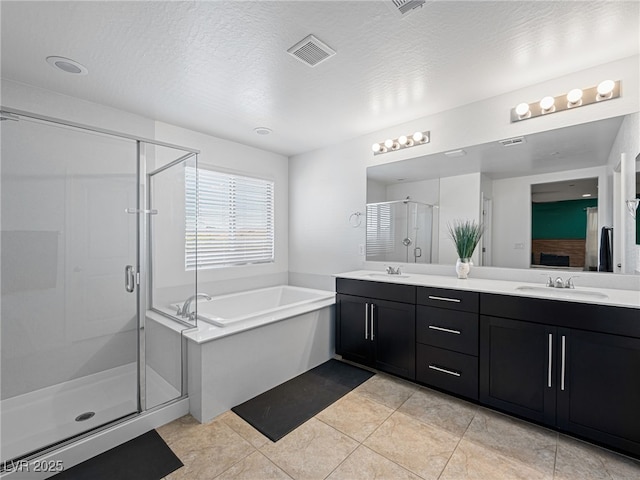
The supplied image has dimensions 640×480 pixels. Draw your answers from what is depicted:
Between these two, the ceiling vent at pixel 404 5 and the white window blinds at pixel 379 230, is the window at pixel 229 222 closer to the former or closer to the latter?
the white window blinds at pixel 379 230

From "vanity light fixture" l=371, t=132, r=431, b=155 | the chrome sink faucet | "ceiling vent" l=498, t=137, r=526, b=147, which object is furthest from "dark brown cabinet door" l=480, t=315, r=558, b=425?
"vanity light fixture" l=371, t=132, r=431, b=155

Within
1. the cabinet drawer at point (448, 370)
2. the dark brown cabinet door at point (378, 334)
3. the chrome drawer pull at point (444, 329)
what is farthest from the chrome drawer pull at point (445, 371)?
the chrome drawer pull at point (444, 329)

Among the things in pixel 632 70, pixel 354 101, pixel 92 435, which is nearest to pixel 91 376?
pixel 92 435

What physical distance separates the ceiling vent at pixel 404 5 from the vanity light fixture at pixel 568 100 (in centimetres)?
135

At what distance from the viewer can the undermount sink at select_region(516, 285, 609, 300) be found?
1849mm

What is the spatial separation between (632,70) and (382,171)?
1958mm

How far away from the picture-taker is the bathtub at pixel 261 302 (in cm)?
269

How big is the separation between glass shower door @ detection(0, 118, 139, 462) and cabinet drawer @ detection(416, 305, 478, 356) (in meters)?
2.22

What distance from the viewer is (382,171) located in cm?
328

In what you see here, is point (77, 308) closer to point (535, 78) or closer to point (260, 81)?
point (260, 81)

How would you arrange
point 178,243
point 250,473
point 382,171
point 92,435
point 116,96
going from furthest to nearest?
point 382,171 < point 178,243 < point 116,96 < point 92,435 < point 250,473

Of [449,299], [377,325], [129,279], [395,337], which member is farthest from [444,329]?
[129,279]

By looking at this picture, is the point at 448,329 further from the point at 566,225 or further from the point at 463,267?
the point at 566,225

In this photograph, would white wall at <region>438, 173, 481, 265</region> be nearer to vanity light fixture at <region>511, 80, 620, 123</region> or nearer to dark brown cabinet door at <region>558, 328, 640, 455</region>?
vanity light fixture at <region>511, 80, 620, 123</region>
